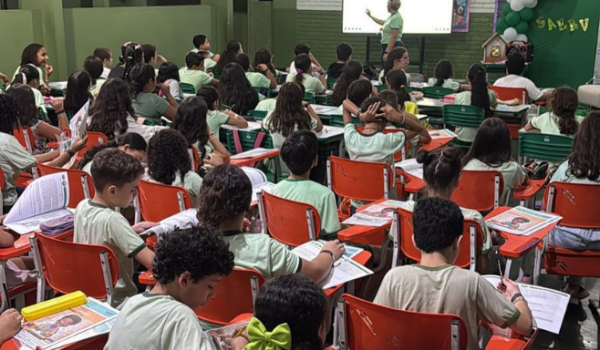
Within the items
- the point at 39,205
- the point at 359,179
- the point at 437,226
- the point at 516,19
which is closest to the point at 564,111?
the point at 359,179

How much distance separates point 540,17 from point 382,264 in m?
9.37

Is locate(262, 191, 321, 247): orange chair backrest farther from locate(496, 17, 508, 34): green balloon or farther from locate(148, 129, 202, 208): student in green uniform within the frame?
locate(496, 17, 508, 34): green balloon

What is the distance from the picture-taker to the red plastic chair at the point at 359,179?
4176 mm

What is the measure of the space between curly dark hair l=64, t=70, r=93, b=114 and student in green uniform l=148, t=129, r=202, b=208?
259 centimetres

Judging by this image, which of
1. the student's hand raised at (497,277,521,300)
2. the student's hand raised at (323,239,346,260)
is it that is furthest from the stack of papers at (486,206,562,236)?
the student's hand raised at (323,239,346,260)

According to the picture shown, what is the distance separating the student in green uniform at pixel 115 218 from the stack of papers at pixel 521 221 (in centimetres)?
170

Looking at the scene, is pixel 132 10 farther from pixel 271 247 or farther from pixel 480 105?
pixel 271 247

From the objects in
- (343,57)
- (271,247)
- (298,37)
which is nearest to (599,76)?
(343,57)

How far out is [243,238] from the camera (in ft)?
8.37

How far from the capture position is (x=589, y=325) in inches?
147

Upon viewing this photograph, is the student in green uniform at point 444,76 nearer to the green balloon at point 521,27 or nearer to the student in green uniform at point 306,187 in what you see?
the green balloon at point 521,27

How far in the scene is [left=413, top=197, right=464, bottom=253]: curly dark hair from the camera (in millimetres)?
2318

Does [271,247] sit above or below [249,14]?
below

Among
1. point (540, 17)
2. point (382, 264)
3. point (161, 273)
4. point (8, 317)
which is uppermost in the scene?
point (540, 17)
